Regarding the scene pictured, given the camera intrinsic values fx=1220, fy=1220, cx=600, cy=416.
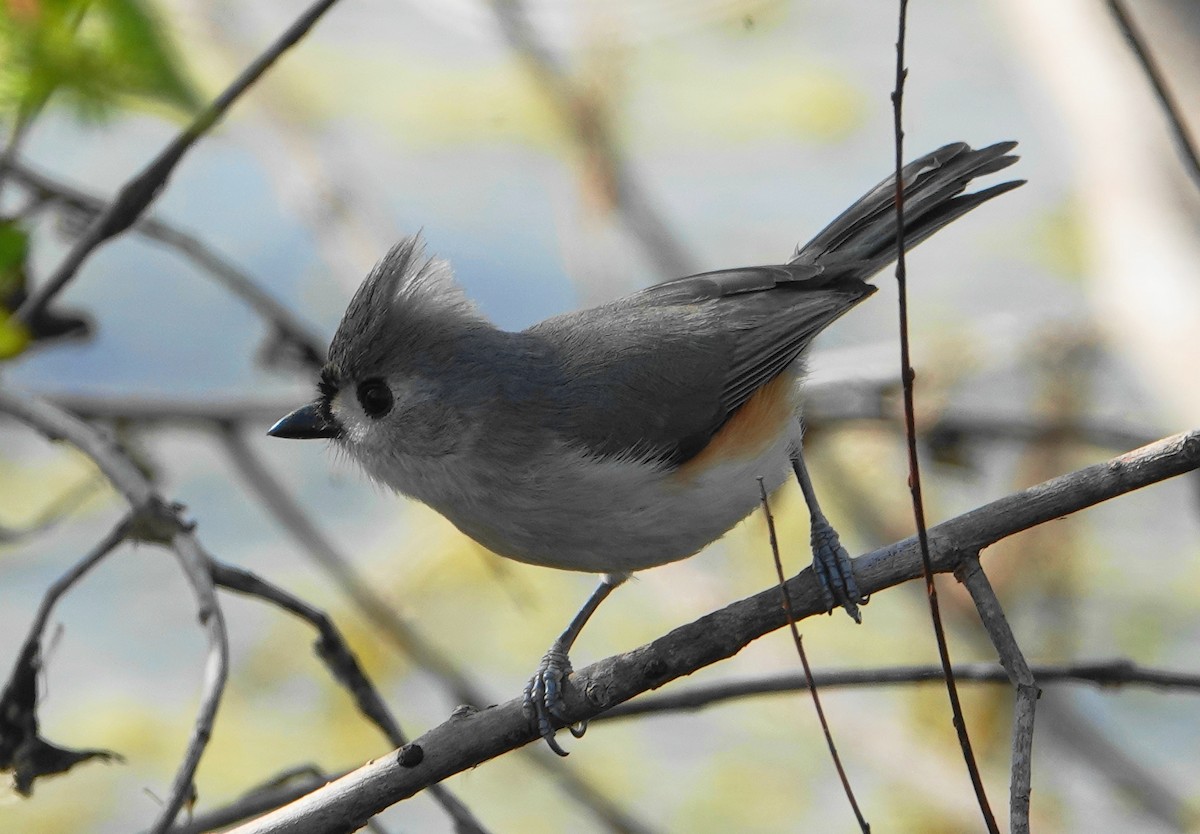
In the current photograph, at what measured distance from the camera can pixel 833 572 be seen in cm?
176

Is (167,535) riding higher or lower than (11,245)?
lower

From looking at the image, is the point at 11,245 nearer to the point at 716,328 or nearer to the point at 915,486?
the point at 716,328

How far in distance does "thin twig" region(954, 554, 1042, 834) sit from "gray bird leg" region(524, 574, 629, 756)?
0.53 metres

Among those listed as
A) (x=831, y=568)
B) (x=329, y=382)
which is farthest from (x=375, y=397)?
A: (x=831, y=568)

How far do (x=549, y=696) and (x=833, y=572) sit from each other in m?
0.45

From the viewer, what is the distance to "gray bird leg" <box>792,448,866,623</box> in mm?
1569

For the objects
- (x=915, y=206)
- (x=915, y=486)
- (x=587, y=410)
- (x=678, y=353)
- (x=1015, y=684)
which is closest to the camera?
(x=915, y=486)

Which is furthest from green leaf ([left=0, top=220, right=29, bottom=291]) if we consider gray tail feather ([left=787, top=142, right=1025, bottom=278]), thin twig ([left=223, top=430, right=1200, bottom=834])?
gray tail feather ([left=787, top=142, right=1025, bottom=278])

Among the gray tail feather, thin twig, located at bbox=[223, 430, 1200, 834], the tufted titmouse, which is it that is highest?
the gray tail feather

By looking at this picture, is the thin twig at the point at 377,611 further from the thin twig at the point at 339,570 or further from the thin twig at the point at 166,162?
the thin twig at the point at 166,162

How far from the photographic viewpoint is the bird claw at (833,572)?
1554mm

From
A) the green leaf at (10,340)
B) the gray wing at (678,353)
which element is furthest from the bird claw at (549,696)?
the green leaf at (10,340)

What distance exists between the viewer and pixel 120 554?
4.02 m

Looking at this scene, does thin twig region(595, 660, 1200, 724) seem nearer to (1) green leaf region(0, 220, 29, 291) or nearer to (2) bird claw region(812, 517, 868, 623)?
(2) bird claw region(812, 517, 868, 623)
